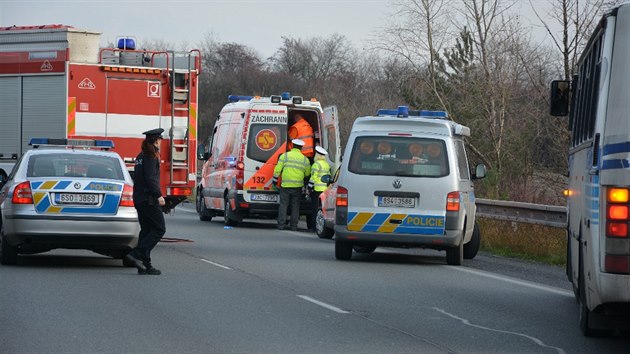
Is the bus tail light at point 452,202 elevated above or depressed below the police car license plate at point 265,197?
above

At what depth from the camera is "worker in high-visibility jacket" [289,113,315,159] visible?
2622cm

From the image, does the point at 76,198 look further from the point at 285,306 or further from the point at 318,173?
the point at 318,173

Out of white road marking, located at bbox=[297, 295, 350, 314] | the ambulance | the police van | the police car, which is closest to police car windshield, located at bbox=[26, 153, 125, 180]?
the police car

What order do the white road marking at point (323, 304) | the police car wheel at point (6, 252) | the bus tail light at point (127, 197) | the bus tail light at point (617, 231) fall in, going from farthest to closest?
the bus tail light at point (127, 197)
the police car wheel at point (6, 252)
the white road marking at point (323, 304)
the bus tail light at point (617, 231)

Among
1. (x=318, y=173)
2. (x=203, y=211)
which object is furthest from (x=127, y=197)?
(x=203, y=211)

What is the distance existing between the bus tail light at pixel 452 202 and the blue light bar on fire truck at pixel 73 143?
15.6 feet

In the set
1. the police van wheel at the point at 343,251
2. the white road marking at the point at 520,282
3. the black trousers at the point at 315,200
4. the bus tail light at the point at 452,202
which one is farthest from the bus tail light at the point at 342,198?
the black trousers at the point at 315,200

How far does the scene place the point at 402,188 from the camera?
16859 millimetres

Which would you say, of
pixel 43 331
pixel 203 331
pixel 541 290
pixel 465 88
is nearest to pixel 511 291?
pixel 541 290

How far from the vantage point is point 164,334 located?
386 inches

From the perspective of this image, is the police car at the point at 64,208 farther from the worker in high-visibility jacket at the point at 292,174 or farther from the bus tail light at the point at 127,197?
the worker in high-visibility jacket at the point at 292,174

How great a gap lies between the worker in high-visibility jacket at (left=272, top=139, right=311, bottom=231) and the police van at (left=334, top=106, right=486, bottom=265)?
7743 millimetres

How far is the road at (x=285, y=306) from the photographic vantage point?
31.2ft

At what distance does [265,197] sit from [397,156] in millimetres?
9081
